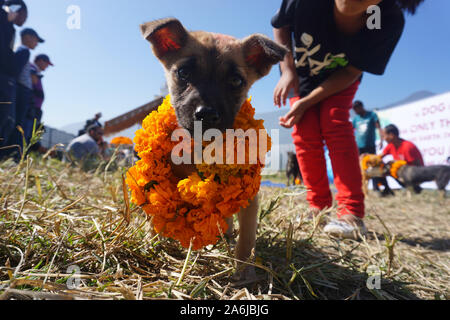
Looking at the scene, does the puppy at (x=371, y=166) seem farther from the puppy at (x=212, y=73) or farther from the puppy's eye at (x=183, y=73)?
the puppy's eye at (x=183, y=73)

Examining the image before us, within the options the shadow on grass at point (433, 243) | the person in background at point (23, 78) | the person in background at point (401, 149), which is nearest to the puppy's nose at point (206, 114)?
the shadow on grass at point (433, 243)

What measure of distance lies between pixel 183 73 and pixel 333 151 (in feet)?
5.64

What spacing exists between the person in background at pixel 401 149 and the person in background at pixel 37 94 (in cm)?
888

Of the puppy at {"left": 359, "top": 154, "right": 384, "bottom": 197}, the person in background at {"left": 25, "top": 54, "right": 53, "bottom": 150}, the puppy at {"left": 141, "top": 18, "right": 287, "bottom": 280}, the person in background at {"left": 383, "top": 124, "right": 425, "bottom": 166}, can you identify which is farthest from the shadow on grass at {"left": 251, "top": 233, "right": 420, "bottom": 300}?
the person in background at {"left": 383, "top": 124, "right": 425, "bottom": 166}

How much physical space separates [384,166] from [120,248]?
748 centimetres

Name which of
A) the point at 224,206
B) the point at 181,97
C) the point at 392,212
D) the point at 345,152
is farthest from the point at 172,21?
the point at 392,212

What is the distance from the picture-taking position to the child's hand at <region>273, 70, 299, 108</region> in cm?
262

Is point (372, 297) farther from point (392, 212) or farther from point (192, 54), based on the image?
point (392, 212)

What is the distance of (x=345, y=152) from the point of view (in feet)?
8.17

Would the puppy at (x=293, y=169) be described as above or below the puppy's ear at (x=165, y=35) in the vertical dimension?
below

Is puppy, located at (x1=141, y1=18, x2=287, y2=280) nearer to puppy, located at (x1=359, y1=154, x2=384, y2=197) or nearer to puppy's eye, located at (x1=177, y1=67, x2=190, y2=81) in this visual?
puppy's eye, located at (x1=177, y1=67, x2=190, y2=81)

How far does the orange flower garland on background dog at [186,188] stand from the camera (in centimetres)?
132

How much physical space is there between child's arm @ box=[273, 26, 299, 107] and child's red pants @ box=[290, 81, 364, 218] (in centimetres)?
23

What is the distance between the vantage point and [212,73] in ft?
5.07
